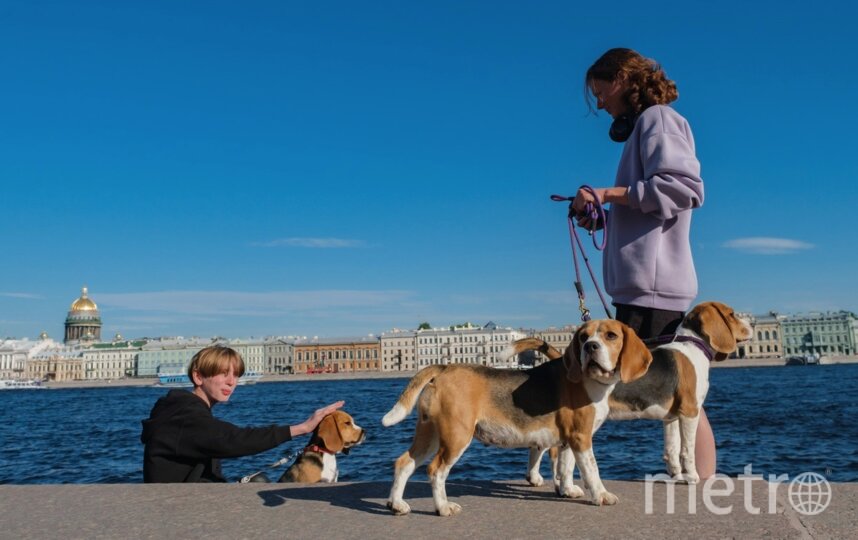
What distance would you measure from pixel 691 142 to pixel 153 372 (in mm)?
137219

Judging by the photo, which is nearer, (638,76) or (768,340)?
(638,76)

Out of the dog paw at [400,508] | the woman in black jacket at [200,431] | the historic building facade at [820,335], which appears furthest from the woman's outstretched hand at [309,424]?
the historic building facade at [820,335]

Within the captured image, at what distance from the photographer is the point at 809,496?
3348 mm

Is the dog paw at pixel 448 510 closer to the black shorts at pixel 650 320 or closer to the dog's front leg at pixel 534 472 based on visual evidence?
the dog's front leg at pixel 534 472

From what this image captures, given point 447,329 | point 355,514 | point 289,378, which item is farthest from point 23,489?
point 447,329

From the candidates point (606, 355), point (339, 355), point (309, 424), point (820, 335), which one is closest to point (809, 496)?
point (606, 355)

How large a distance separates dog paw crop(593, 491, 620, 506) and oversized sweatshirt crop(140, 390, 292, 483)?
169 centimetres

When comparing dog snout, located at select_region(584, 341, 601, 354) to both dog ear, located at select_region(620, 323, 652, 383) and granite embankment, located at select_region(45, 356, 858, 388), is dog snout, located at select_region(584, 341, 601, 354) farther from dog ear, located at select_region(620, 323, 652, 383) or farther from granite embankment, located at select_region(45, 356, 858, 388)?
granite embankment, located at select_region(45, 356, 858, 388)

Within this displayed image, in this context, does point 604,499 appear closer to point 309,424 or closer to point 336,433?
point 309,424

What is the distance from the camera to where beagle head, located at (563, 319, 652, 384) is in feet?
9.84

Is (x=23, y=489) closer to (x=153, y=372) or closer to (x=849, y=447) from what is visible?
(x=849, y=447)

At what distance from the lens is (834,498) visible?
3.34 metres

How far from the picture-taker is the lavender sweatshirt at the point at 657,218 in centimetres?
363

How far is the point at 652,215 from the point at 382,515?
1.89m
